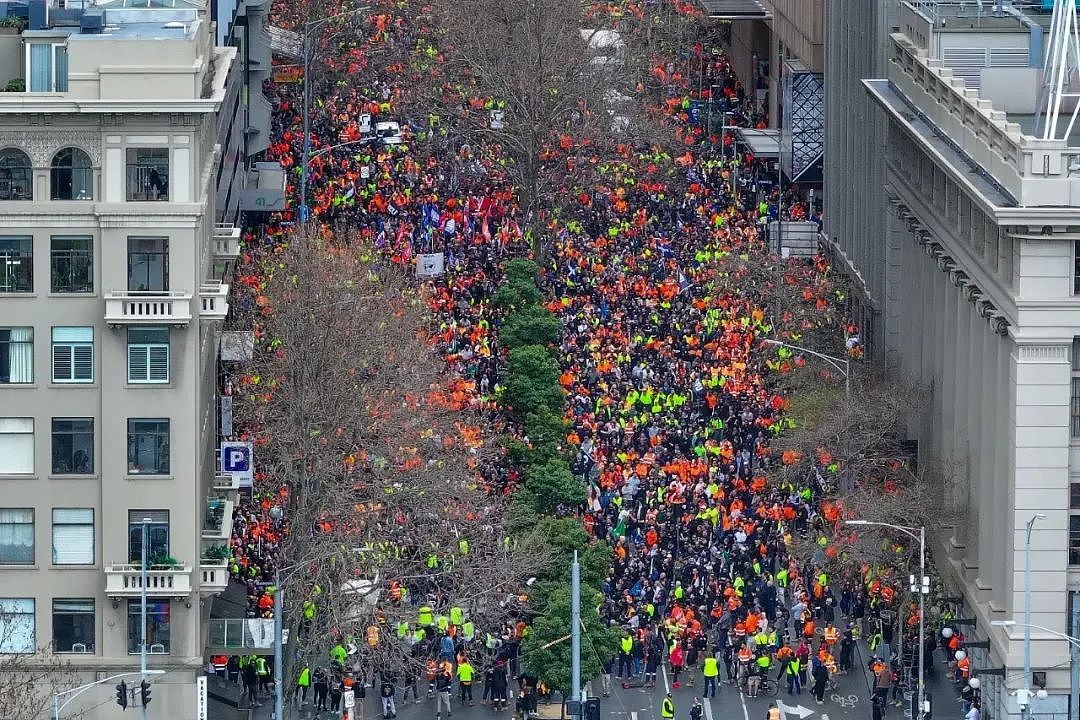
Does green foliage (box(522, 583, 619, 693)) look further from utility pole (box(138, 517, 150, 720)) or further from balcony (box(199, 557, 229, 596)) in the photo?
utility pole (box(138, 517, 150, 720))

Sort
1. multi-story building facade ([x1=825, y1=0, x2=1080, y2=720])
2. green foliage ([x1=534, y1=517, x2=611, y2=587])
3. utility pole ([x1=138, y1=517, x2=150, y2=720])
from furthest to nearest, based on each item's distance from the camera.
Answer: green foliage ([x1=534, y1=517, x2=611, y2=587])
multi-story building facade ([x1=825, y1=0, x2=1080, y2=720])
utility pole ([x1=138, y1=517, x2=150, y2=720])

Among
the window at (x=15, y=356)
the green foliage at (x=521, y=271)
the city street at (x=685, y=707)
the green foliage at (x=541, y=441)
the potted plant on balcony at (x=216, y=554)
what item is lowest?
the city street at (x=685, y=707)

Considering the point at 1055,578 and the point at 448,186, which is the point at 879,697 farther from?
the point at 448,186

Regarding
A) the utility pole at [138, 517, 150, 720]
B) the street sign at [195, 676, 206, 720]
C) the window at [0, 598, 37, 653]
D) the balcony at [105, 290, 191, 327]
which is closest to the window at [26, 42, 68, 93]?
the balcony at [105, 290, 191, 327]

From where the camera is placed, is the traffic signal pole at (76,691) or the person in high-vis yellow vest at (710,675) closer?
the traffic signal pole at (76,691)

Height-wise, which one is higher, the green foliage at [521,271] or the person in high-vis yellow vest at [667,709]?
the green foliage at [521,271]

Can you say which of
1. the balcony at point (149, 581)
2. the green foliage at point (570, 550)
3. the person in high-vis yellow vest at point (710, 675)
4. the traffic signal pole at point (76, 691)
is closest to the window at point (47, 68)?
the balcony at point (149, 581)

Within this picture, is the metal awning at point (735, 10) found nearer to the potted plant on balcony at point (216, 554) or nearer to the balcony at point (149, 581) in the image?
the potted plant on balcony at point (216, 554)
